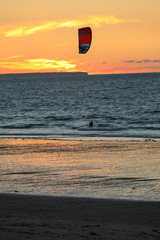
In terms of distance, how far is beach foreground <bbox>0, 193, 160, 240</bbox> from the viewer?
19.9 feet

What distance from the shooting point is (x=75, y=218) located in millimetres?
7359

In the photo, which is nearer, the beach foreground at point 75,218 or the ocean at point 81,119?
the beach foreground at point 75,218

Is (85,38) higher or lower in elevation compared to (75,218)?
higher

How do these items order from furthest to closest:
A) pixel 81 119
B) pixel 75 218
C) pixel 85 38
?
pixel 81 119, pixel 85 38, pixel 75 218

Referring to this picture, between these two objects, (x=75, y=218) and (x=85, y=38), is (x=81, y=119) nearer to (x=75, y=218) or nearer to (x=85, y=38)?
(x=85, y=38)

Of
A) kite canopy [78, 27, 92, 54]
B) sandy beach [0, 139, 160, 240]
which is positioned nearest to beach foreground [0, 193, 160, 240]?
sandy beach [0, 139, 160, 240]

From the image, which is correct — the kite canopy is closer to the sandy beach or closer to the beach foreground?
the sandy beach

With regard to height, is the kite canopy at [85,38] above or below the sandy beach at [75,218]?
above

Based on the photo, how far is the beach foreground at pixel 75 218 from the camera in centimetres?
606

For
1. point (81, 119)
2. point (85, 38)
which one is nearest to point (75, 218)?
point (85, 38)

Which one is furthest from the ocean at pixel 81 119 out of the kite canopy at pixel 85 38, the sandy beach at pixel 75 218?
the sandy beach at pixel 75 218

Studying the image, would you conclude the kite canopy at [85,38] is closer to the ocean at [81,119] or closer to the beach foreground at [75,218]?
the ocean at [81,119]

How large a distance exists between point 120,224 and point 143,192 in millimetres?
2431

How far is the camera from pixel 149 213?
25.1ft
